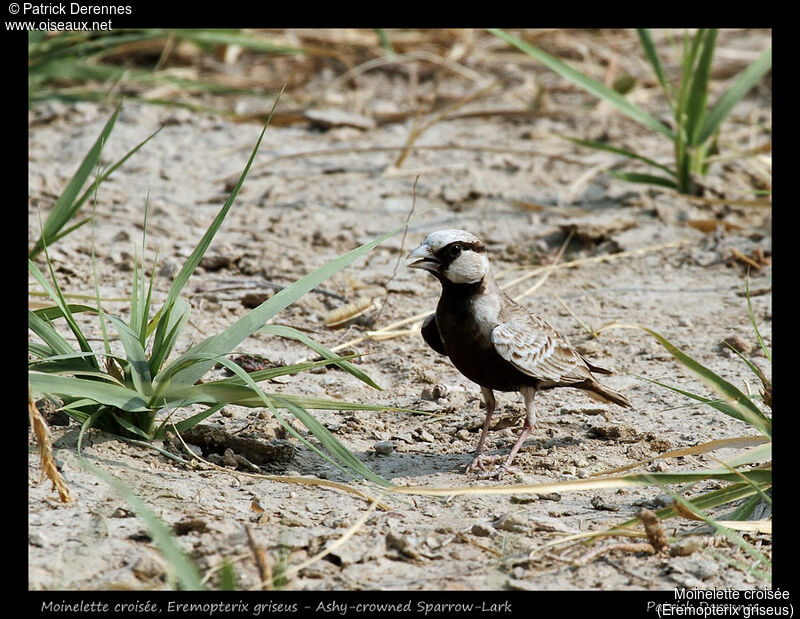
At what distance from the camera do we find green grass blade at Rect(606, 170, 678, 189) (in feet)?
21.6

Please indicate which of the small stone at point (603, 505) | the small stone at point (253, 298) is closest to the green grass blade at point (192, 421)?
the small stone at point (603, 505)

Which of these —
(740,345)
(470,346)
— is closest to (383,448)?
(470,346)

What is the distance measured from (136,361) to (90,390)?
255 mm

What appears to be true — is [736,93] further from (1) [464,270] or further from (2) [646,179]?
(1) [464,270]

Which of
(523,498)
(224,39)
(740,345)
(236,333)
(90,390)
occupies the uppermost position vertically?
(224,39)

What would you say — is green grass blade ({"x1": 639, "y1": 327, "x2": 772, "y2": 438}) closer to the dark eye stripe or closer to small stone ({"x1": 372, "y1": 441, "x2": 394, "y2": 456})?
the dark eye stripe

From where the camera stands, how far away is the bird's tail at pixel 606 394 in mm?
4551

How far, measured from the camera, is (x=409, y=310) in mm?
5809

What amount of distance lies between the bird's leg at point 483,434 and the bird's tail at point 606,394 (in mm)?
480

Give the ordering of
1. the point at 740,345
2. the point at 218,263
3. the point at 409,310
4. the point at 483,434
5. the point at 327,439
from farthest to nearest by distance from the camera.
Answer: the point at 218,263, the point at 409,310, the point at 740,345, the point at 483,434, the point at 327,439

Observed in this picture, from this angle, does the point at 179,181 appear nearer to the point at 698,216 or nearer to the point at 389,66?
the point at 389,66

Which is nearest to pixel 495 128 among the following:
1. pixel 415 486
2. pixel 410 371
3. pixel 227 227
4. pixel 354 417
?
pixel 227 227

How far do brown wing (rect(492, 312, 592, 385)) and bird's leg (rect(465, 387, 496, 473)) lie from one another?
0.88 ft

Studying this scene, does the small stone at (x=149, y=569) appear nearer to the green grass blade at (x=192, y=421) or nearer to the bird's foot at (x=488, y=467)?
the green grass blade at (x=192, y=421)
